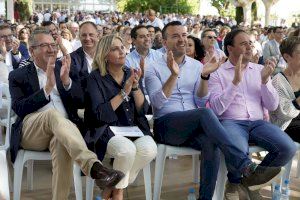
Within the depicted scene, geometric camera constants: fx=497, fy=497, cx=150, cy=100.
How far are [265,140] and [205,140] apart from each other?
1.53ft

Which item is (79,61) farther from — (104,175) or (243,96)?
(104,175)

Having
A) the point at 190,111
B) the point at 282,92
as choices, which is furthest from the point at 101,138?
the point at 282,92

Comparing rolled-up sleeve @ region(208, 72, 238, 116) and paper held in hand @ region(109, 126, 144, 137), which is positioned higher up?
rolled-up sleeve @ region(208, 72, 238, 116)

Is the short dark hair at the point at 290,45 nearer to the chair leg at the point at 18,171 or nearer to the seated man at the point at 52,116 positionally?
the seated man at the point at 52,116

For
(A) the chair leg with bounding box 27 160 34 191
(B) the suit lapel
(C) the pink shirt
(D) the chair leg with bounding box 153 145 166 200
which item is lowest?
(A) the chair leg with bounding box 27 160 34 191

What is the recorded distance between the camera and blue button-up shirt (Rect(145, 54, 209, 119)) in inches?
154

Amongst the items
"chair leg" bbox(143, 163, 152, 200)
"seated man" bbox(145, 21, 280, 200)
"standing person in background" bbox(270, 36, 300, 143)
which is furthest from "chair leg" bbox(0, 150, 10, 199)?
"standing person in background" bbox(270, 36, 300, 143)

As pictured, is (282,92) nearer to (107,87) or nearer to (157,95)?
(157,95)

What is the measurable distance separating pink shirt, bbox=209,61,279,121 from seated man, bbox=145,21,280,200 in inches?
4.8

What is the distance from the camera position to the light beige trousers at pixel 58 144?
10.5 ft

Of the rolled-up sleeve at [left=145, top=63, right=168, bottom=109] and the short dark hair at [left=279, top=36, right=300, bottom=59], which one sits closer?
the rolled-up sleeve at [left=145, top=63, right=168, bottom=109]

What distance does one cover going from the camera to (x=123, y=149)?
3307 millimetres

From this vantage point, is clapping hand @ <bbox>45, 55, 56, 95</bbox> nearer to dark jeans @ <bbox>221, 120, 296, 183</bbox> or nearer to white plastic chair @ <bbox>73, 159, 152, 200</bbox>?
white plastic chair @ <bbox>73, 159, 152, 200</bbox>

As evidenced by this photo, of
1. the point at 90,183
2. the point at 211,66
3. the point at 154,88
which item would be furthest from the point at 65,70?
the point at 211,66
